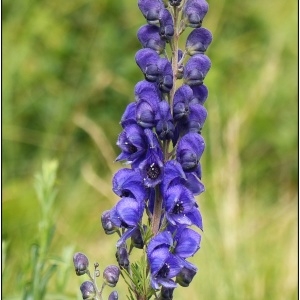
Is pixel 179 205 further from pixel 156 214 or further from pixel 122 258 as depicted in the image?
pixel 122 258

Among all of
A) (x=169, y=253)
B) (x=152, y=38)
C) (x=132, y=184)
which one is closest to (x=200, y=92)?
(x=152, y=38)

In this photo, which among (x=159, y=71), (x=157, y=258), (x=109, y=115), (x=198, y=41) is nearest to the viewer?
(x=157, y=258)

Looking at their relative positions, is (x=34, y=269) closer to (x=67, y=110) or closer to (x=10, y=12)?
(x=67, y=110)

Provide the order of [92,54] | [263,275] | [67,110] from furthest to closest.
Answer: [92,54], [67,110], [263,275]

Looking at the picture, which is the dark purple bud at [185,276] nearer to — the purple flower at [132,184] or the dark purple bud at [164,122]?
the purple flower at [132,184]

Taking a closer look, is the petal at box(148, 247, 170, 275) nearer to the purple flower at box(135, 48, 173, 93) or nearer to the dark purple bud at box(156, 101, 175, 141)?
the dark purple bud at box(156, 101, 175, 141)

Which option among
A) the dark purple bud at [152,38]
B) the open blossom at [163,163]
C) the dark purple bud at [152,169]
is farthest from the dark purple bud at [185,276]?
the dark purple bud at [152,38]

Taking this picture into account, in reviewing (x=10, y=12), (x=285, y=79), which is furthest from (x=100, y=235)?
(x=285, y=79)

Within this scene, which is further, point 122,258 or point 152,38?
point 152,38
